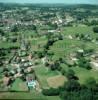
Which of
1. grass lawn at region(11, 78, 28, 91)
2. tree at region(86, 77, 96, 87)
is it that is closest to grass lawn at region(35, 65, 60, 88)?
grass lawn at region(11, 78, 28, 91)

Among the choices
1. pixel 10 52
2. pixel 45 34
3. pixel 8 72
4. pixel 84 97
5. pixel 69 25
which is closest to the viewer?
pixel 84 97

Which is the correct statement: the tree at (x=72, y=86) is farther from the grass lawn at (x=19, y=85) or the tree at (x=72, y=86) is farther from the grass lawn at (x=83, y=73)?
the grass lawn at (x=19, y=85)

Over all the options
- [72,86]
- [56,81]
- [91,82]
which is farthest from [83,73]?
[72,86]

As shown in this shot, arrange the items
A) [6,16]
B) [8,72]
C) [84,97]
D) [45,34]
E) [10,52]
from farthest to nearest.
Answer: [6,16] → [45,34] → [10,52] → [8,72] → [84,97]

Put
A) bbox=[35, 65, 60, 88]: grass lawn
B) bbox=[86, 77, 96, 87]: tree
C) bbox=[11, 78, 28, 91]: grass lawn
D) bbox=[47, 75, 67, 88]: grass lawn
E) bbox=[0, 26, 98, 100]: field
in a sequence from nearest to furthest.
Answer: bbox=[0, 26, 98, 100]: field, bbox=[86, 77, 96, 87]: tree, bbox=[11, 78, 28, 91]: grass lawn, bbox=[47, 75, 67, 88]: grass lawn, bbox=[35, 65, 60, 88]: grass lawn

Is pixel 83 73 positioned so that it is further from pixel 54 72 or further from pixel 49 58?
→ pixel 49 58

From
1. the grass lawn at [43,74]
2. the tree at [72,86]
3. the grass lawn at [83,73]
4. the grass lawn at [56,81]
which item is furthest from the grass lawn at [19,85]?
the grass lawn at [83,73]

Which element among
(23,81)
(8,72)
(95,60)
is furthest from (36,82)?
(95,60)

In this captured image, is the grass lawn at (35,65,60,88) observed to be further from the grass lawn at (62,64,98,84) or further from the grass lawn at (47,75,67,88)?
the grass lawn at (62,64,98,84)

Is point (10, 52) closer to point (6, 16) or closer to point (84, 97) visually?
point (84, 97)
